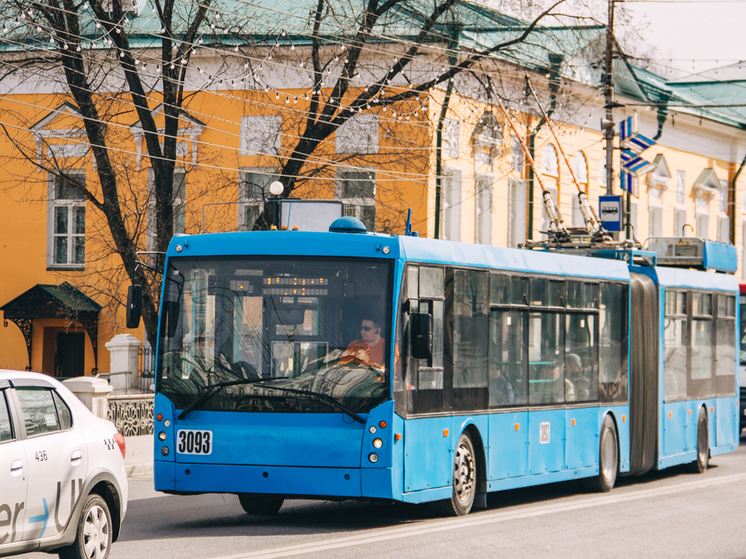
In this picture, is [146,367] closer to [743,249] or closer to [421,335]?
[421,335]

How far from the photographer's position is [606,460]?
16109mm

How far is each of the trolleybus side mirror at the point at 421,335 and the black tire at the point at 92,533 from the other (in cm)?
352

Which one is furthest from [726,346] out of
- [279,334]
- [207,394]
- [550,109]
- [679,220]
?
[679,220]

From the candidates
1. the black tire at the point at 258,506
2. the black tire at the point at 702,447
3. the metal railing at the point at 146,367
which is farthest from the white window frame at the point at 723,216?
the black tire at the point at 258,506

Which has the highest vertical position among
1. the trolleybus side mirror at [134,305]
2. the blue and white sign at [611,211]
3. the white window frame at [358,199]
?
the white window frame at [358,199]

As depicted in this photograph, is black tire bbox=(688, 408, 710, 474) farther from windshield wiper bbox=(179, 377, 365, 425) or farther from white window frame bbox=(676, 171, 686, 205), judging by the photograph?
white window frame bbox=(676, 171, 686, 205)

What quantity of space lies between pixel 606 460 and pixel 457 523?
4.79 metres

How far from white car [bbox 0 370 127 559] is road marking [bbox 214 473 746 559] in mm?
1126

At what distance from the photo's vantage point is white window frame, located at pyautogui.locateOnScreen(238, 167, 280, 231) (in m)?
27.9

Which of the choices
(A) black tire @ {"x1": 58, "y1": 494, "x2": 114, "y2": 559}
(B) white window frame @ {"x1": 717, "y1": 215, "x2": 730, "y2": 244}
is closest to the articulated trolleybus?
(A) black tire @ {"x1": 58, "y1": 494, "x2": 114, "y2": 559}

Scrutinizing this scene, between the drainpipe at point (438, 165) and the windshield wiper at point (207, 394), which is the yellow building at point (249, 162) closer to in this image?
the drainpipe at point (438, 165)

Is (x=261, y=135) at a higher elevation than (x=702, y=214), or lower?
higher

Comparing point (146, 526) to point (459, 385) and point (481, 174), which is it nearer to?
point (459, 385)

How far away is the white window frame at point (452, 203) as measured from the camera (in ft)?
103
